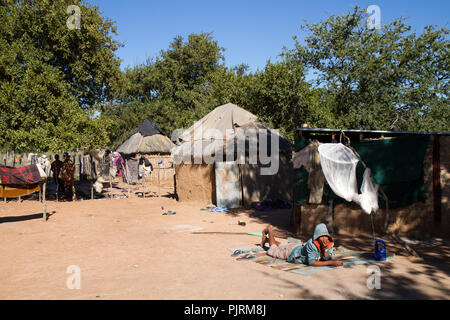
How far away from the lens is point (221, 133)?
47.2ft

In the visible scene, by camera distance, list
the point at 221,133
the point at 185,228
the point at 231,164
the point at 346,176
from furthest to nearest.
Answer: the point at 221,133
the point at 231,164
the point at 185,228
the point at 346,176

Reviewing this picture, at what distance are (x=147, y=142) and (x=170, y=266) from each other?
18.0 m

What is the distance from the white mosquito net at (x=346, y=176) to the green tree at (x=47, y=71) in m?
10.4

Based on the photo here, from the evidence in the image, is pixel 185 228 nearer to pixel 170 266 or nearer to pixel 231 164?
pixel 170 266

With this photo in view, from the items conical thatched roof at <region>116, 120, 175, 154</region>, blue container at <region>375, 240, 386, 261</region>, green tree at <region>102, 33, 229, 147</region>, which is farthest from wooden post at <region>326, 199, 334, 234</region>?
green tree at <region>102, 33, 229, 147</region>

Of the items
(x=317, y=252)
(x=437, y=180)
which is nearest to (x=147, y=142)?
(x=437, y=180)

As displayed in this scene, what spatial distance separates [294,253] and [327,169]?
5.54 ft

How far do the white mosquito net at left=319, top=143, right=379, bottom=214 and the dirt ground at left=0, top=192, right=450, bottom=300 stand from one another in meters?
Result: 1.17

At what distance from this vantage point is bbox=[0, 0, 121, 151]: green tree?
13.5m

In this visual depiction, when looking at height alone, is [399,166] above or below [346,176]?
above

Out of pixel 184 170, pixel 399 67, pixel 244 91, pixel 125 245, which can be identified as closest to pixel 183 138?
pixel 184 170

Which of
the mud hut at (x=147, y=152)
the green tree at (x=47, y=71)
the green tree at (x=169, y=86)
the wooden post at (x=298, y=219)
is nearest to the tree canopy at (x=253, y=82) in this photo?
the green tree at (x=47, y=71)

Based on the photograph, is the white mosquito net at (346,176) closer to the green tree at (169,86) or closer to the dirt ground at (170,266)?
the dirt ground at (170,266)
